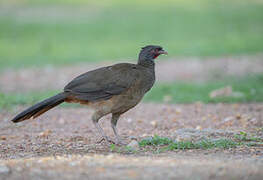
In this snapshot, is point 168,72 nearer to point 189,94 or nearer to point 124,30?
point 189,94

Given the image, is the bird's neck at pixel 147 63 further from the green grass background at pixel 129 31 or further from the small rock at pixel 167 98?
the green grass background at pixel 129 31

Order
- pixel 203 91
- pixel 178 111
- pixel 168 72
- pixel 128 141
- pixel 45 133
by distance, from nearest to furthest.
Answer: pixel 128 141 < pixel 45 133 < pixel 178 111 < pixel 203 91 < pixel 168 72

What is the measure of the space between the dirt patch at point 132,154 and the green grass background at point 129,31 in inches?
92.9

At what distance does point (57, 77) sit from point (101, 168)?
391 inches

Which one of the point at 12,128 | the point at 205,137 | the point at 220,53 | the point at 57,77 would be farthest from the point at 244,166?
the point at 220,53

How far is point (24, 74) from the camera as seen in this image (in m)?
14.8

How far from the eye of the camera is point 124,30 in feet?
81.5

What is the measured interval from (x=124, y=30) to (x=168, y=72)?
33.4 feet

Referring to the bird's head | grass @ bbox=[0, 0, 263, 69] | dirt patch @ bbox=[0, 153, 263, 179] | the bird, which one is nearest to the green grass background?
grass @ bbox=[0, 0, 263, 69]

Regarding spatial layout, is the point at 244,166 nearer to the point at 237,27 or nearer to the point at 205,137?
the point at 205,137

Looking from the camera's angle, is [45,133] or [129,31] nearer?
[45,133]

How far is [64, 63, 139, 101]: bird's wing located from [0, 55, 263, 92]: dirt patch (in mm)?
6519

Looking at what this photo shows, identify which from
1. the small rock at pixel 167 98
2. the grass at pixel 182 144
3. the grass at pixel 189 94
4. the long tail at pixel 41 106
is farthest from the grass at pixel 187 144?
the small rock at pixel 167 98

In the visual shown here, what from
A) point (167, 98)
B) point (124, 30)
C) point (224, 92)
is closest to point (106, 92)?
point (167, 98)
